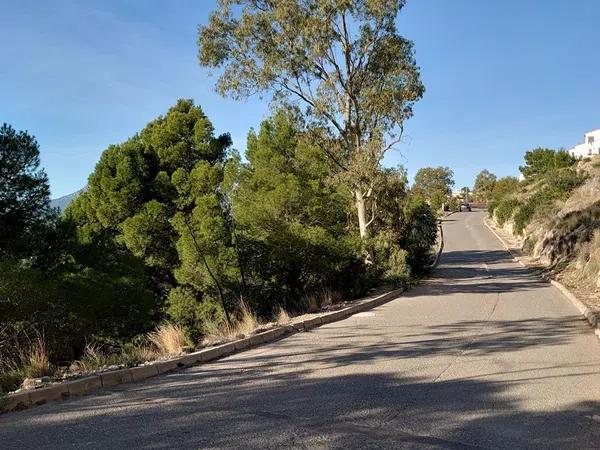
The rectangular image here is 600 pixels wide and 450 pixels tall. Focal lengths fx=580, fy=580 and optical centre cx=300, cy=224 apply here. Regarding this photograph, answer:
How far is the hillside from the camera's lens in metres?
17.8

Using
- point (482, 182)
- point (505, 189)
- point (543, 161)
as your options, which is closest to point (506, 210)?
point (543, 161)

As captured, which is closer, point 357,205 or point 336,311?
point 336,311

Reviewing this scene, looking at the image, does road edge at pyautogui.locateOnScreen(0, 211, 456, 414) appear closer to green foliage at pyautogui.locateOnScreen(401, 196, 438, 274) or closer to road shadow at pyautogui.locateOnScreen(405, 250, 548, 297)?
road shadow at pyautogui.locateOnScreen(405, 250, 548, 297)

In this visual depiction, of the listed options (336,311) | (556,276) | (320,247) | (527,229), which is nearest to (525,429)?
(336,311)

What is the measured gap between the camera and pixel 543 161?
226 ft

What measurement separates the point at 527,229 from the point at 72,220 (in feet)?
89.6

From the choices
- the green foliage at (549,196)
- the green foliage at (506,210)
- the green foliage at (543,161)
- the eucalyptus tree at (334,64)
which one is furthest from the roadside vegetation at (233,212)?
the green foliage at (543,161)

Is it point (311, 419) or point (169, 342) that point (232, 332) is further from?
point (311, 419)

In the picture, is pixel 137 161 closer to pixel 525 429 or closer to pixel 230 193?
pixel 230 193

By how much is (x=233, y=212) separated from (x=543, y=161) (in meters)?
57.3

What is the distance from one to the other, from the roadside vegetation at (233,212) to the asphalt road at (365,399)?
6177mm

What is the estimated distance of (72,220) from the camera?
78.1ft

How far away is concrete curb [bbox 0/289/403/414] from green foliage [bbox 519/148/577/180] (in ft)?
182

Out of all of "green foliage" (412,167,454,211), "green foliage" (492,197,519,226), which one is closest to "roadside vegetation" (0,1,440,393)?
"green foliage" (492,197,519,226)
